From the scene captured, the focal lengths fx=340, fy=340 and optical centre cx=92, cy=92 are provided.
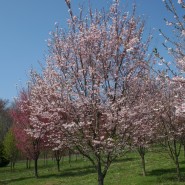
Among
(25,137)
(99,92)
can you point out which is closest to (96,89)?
(99,92)

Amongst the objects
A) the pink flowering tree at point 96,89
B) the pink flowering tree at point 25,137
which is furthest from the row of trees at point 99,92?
the pink flowering tree at point 25,137

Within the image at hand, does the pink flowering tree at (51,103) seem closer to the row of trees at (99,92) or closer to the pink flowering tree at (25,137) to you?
the row of trees at (99,92)

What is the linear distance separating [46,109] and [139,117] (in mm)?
2680

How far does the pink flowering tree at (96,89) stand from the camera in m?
8.73

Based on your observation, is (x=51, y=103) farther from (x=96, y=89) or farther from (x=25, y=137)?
(x=25, y=137)

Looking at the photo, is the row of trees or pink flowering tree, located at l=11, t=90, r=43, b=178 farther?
pink flowering tree, located at l=11, t=90, r=43, b=178

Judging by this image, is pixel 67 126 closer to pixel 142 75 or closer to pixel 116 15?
pixel 142 75

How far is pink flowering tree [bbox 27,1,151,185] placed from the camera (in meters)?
8.73

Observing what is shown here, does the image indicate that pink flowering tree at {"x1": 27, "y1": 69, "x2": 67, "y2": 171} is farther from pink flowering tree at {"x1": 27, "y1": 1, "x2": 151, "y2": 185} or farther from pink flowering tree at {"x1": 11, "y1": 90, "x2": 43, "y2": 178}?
pink flowering tree at {"x1": 11, "y1": 90, "x2": 43, "y2": 178}

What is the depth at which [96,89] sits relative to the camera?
8781 mm

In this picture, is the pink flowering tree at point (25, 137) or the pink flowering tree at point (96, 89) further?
the pink flowering tree at point (25, 137)

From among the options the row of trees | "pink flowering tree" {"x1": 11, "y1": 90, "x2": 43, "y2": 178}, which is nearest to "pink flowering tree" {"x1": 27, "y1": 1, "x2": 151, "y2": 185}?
the row of trees

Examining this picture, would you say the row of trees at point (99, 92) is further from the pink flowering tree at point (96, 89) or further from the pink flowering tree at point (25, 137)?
the pink flowering tree at point (25, 137)

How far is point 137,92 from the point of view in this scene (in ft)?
30.3
